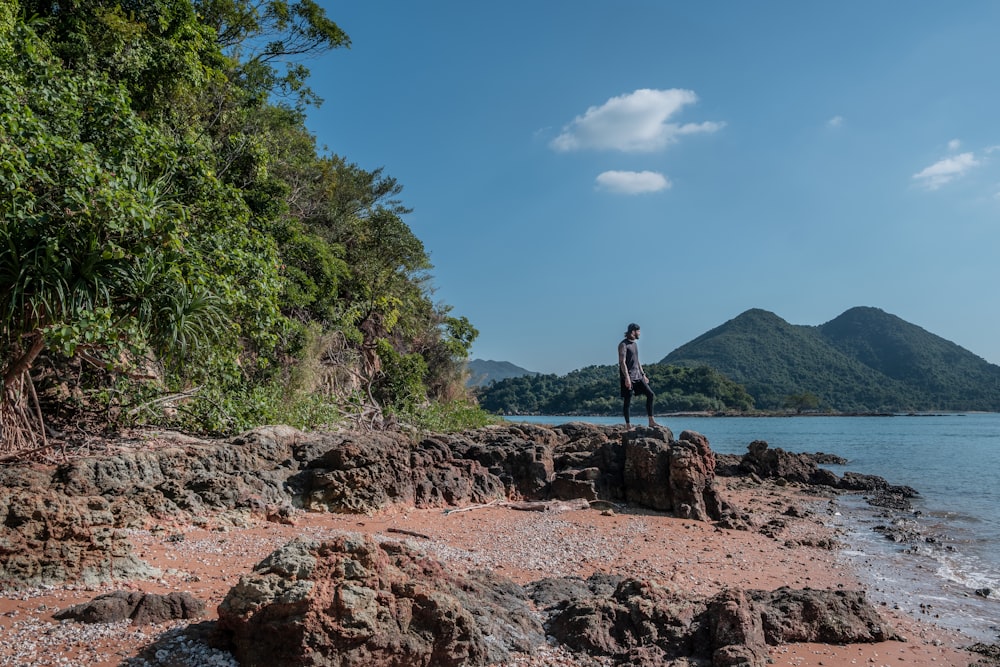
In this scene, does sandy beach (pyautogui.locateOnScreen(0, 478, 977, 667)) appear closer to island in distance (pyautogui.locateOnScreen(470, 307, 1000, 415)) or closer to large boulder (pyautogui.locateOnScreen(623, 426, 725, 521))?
large boulder (pyautogui.locateOnScreen(623, 426, 725, 521))

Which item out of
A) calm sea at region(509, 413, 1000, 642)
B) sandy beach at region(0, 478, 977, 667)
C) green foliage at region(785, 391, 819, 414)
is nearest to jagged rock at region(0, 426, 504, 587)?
sandy beach at region(0, 478, 977, 667)

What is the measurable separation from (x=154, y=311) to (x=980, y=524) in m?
14.2

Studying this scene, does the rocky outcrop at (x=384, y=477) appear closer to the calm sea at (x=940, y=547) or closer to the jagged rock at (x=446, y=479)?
the jagged rock at (x=446, y=479)

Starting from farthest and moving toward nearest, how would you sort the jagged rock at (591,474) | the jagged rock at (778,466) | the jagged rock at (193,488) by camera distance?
1. the jagged rock at (778,466)
2. the jagged rock at (591,474)
3. the jagged rock at (193,488)

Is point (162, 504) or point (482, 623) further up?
point (162, 504)

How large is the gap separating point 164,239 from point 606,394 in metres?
74.7

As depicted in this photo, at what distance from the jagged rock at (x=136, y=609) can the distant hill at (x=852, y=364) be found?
287ft

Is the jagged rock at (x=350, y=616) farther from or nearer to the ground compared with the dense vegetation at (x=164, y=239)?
nearer to the ground

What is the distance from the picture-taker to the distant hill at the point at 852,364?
85.9 meters

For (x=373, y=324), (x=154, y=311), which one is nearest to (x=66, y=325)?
(x=154, y=311)

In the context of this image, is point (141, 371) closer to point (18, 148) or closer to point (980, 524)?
point (18, 148)

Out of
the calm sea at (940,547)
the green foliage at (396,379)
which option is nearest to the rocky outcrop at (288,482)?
the calm sea at (940,547)

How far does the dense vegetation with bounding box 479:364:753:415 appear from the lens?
242 ft

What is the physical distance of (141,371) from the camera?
8305 millimetres
